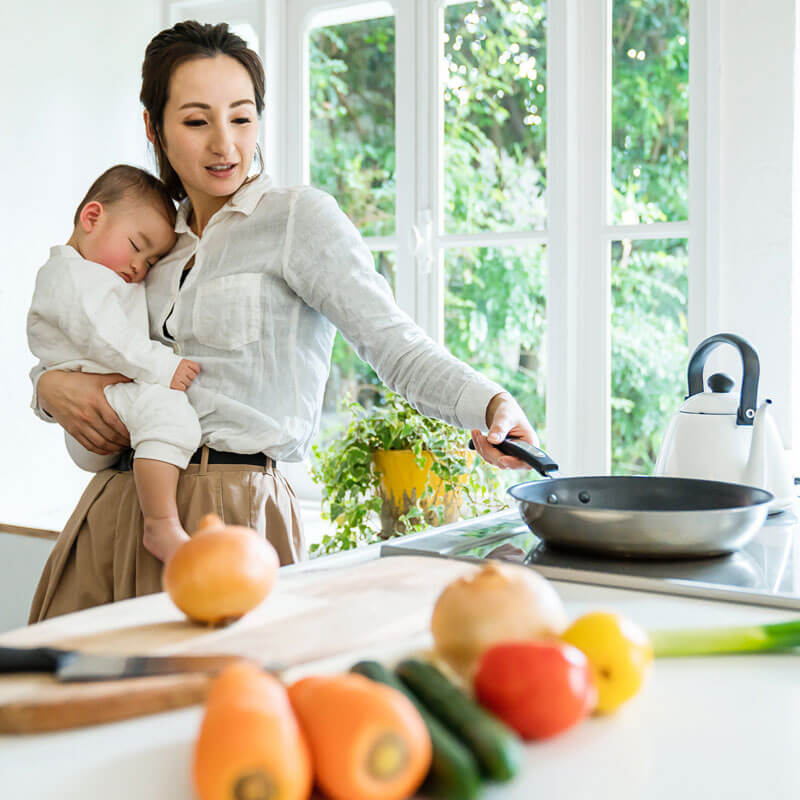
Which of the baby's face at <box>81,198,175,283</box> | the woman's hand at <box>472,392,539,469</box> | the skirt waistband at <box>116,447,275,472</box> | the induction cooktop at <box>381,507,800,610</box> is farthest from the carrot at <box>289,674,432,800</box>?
the baby's face at <box>81,198,175,283</box>

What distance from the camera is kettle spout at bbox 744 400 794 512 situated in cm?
130

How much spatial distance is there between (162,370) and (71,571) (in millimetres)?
371

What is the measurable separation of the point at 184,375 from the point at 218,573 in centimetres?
83

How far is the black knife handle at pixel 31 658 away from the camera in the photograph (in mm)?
601

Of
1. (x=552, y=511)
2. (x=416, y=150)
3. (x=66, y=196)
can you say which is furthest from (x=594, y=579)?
(x=66, y=196)

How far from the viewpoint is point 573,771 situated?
0.51m

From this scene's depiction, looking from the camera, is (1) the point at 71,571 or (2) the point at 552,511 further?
(1) the point at 71,571

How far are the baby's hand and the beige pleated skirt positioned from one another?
117 millimetres

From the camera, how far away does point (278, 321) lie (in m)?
1.50

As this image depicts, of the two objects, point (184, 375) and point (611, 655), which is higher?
point (184, 375)

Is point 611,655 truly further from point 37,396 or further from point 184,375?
point 37,396

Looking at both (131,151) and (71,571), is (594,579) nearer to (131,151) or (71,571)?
(71,571)

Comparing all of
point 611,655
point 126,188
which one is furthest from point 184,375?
point 611,655

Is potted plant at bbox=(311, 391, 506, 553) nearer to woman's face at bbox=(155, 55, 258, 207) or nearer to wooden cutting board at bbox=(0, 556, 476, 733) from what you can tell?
woman's face at bbox=(155, 55, 258, 207)
